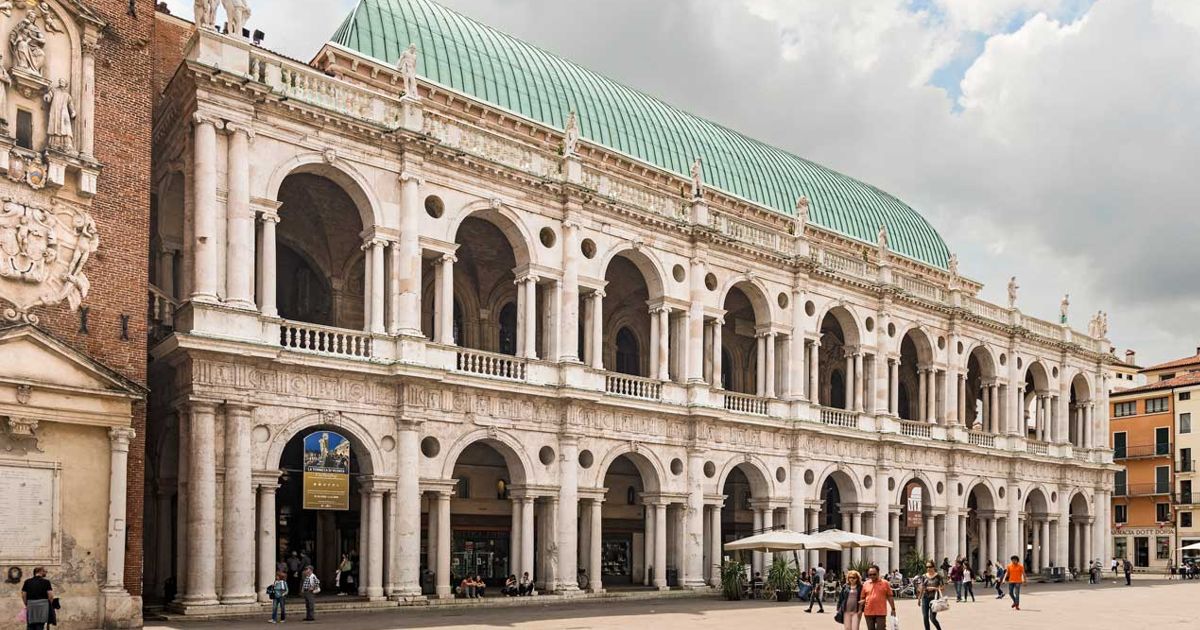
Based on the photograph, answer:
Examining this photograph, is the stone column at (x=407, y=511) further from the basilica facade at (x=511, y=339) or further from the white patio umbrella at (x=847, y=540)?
the white patio umbrella at (x=847, y=540)

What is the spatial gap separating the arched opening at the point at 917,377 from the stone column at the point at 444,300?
22.1 metres

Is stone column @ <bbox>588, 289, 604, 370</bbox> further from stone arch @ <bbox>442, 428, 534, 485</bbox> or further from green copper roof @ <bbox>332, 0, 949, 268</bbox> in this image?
green copper roof @ <bbox>332, 0, 949, 268</bbox>

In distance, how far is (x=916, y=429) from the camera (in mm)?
45688

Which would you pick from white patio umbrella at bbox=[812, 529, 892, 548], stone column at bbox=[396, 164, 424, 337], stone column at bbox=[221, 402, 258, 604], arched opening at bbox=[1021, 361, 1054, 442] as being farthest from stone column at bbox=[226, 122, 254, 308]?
arched opening at bbox=[1021, 361, 1054, 442]

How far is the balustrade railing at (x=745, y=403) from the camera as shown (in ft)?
124

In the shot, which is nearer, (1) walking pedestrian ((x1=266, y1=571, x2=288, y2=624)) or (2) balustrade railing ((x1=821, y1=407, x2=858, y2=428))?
(1) walking pedestrian ((x1=266, y1=571, x2=288, y2=624))

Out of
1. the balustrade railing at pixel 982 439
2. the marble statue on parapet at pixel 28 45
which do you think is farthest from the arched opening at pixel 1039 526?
the marble statue on parapet at pixel 28 45

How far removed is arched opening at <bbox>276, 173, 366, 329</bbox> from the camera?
32.1 meters

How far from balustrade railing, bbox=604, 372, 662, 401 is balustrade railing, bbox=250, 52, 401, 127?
10.2 metres

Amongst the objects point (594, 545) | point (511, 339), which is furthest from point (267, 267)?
point (594, 545)

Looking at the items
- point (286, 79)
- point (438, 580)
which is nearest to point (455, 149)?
point (286, 79)

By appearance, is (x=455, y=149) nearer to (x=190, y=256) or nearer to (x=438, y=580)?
(x=190, y=256)

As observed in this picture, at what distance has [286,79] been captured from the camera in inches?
1094

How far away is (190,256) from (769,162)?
96.6 feet
